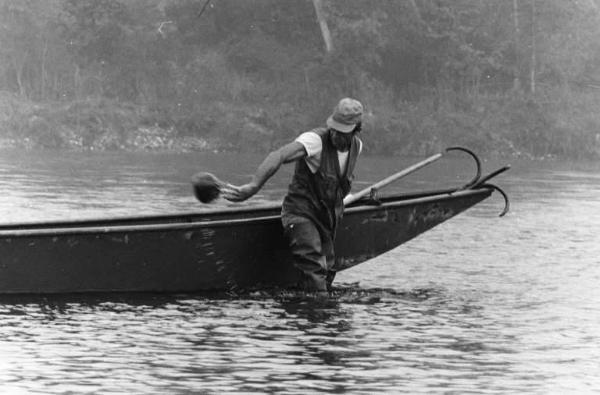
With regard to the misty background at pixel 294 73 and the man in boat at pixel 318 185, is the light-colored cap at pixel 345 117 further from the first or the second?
the misty background at pixel 294 73

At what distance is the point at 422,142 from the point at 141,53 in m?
10.6

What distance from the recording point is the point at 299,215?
12.2 metres

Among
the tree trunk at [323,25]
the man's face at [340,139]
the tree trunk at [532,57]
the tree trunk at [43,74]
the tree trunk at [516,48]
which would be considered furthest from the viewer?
the tree trunk at [516,48]

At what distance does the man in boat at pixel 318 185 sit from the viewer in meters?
Result: 12.1

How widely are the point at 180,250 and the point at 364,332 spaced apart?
2.03 m

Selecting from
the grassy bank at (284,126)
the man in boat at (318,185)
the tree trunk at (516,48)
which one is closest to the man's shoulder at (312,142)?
the man in boat at (318,185)

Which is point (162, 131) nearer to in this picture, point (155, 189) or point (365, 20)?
point (365, 20)

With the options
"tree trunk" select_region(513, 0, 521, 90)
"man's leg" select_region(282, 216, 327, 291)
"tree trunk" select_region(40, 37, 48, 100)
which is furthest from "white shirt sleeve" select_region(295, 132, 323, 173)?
"tree trunk" select_region(513, 0, 521, 90)

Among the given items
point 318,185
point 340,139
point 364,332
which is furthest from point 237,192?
point 364,332

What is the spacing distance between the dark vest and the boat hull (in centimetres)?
31

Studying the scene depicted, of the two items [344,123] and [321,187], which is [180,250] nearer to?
[321,187]

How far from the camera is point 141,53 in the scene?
50312 mm

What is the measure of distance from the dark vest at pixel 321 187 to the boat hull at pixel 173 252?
1.01 ft

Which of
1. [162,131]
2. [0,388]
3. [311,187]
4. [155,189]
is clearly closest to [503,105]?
[162,131]
